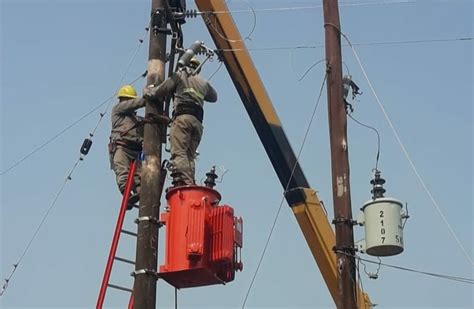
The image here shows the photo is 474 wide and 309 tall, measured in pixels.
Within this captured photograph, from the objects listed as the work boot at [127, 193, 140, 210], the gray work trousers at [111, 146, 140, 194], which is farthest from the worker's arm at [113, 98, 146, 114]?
the work boot at [127, 193, 140, 210]

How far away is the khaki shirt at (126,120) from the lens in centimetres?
933

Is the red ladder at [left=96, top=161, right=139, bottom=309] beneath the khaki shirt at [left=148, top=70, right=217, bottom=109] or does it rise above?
beneath

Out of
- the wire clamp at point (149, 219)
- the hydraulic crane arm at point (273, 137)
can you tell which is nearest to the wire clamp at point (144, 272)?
the wire clamp at point (149, 219)

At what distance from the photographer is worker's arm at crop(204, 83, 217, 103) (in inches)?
345

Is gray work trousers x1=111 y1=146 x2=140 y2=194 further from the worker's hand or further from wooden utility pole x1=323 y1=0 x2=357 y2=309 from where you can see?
wooden utility pole x1=323 y1=0 x2=357 y2=309

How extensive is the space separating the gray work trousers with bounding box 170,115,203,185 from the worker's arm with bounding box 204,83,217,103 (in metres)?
0.40

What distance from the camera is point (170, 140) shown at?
824 centimetres

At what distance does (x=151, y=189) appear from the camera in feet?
24.0

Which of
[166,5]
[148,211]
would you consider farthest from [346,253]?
[166,5]

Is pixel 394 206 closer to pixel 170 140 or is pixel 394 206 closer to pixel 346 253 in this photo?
pixel 346 253

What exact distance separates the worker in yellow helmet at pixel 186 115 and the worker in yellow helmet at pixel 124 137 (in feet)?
2.64

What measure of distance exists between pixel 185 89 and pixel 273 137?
3069 mm

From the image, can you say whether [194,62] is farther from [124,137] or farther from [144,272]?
[144,272]

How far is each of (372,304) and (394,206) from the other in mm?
3271
